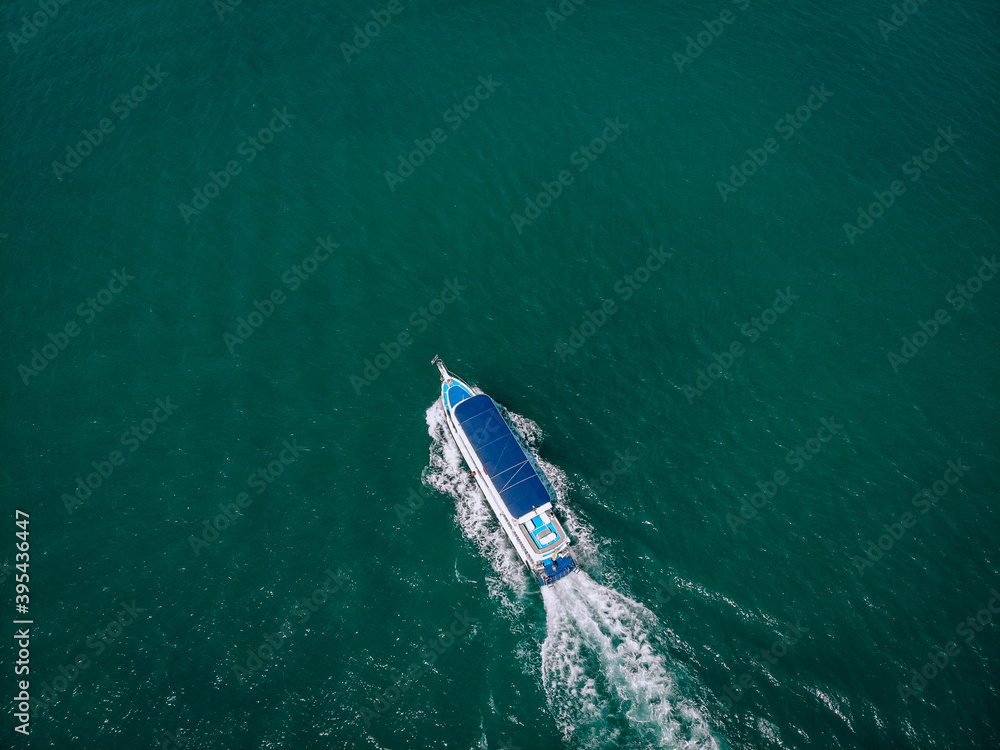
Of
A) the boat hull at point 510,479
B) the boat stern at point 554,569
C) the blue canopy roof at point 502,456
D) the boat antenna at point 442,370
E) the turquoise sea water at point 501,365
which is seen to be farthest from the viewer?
the boat antenna at point 442,370

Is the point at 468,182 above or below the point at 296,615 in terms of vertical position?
above


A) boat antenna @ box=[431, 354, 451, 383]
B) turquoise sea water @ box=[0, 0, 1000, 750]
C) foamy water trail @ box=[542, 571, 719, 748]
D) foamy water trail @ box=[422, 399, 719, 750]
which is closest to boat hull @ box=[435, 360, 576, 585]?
boat antenna @ box=[431, 354, 451, 383]

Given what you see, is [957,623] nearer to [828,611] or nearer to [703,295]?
[828,611]

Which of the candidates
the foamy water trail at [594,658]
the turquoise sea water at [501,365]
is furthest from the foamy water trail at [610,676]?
the turquoise sea water at [501,365]

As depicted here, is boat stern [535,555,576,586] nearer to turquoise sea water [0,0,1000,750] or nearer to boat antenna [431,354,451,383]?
turquoise sea water [0,0,1000,750]

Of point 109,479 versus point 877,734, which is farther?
point 109,479

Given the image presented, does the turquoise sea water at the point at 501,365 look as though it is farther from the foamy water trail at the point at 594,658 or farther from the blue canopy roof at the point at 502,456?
the blue canopy roof at the point at 502,456

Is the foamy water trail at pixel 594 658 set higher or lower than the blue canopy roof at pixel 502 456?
lower

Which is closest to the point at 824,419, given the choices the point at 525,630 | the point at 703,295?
the point at 703,295
